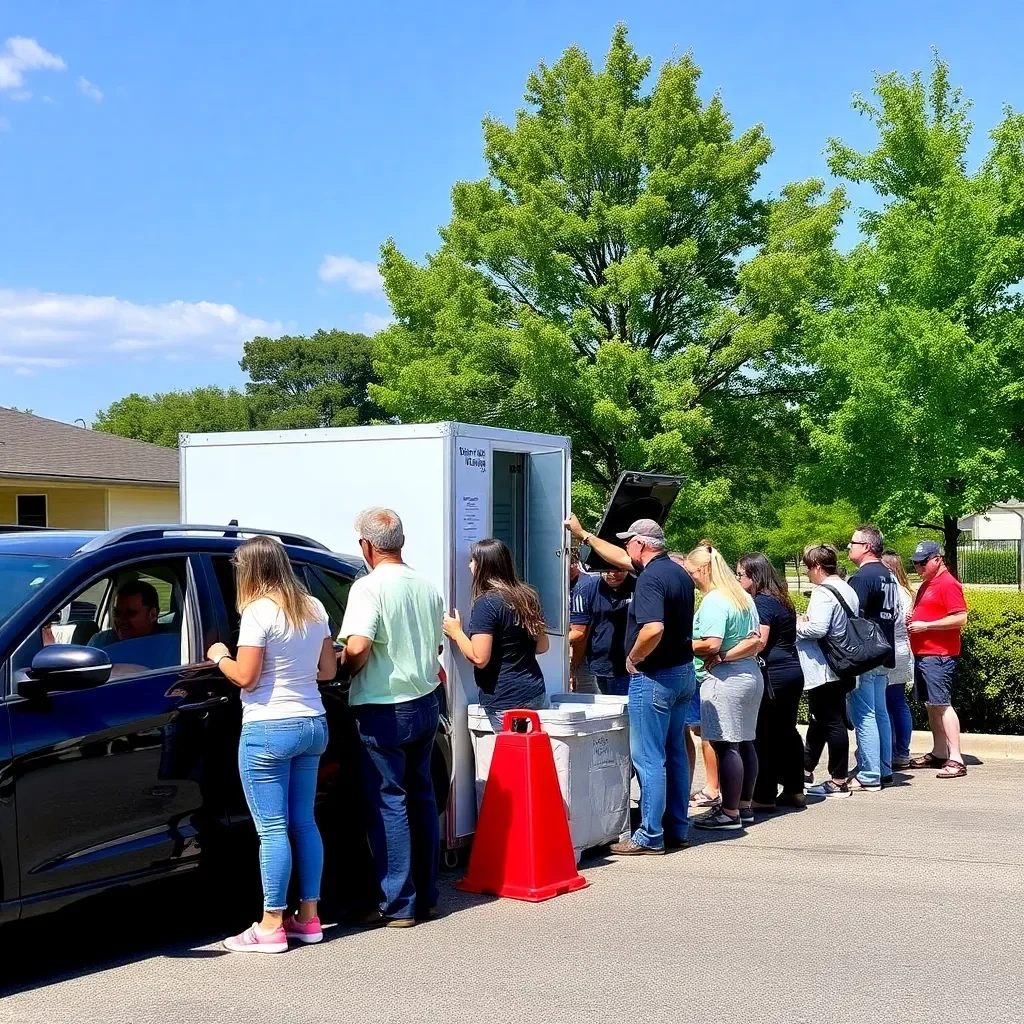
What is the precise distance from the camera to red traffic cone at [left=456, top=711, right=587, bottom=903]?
250 inches

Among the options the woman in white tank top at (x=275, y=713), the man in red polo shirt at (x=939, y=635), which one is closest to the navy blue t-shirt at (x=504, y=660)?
the woman in white tank top at (x=275, y=713)

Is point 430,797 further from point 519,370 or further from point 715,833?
point 519,370

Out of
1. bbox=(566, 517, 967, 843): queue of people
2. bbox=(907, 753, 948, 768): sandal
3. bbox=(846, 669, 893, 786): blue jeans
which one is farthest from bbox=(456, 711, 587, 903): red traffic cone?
bbox=(907, 753, 948, 768): sandal

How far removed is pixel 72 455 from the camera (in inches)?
923

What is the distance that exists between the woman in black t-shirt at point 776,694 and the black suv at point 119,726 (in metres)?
3.65

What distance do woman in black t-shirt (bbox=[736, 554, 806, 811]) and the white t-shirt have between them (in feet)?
13.5

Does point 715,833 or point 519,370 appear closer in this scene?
point 715,833

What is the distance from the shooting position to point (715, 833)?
8031mm

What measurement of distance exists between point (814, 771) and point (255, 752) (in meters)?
6.43

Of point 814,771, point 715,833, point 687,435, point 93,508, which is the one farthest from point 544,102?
point 715,833

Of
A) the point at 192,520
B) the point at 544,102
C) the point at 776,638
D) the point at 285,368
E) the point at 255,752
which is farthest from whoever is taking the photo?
the point at 285,368

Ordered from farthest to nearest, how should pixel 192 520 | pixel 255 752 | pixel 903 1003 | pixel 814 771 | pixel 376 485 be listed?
pixel 814 771
pixel 192 520
pixel 376 485
pixel 255 752
pixel 903 1003

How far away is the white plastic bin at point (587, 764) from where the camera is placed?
269 inches

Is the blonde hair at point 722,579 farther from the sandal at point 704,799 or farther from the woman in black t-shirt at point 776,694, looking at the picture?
the sandal at point 704,799
